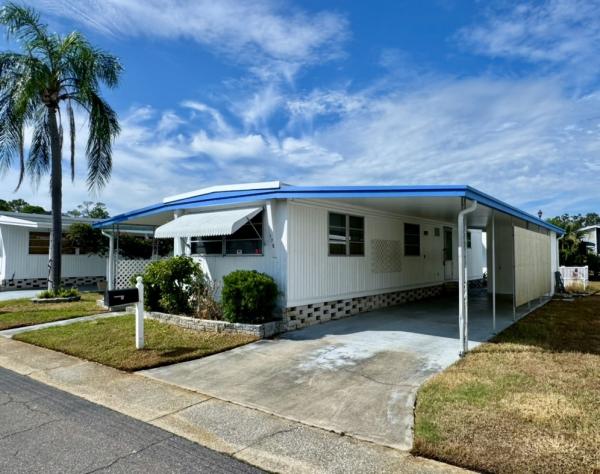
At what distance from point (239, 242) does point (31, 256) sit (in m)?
→ 13.7

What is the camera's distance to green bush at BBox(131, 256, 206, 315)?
9.61m

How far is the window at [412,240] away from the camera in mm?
13230

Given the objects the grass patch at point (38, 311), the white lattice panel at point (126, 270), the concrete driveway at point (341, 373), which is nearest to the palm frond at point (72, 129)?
the white lattice panel at point (126, 270)

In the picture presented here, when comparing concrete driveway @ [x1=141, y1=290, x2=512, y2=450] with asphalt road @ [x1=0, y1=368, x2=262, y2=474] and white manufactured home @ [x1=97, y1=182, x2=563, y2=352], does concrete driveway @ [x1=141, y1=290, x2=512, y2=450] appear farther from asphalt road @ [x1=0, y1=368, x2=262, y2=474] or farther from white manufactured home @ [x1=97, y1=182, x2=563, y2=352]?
asphalt road @ [x1=0, y1=368, x2=262, y2=474]

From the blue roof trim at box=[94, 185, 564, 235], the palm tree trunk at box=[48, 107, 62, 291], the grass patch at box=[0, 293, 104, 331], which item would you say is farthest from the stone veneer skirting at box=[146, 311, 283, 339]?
the palm tree trunk at box=[48, 107, 62, 291]

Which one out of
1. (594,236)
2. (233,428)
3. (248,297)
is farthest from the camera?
(594,236)

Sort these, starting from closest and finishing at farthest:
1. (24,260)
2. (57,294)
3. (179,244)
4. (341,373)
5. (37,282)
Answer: (341,373) < (179,244) < (57,294) < (24,260) < (37,282)

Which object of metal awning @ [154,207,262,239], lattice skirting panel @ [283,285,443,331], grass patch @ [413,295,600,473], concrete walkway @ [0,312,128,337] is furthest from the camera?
concrete walkway @ [0,312,128,337]

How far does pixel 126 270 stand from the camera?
569 inches

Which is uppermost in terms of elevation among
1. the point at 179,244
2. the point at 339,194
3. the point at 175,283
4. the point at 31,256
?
the point at 339,194

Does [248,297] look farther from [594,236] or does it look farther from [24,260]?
[594,236]

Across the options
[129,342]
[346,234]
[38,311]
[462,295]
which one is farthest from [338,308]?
[38,311]

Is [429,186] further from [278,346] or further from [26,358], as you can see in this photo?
[26,358]

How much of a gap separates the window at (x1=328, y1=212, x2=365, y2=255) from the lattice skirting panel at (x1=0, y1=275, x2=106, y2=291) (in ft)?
42.5
